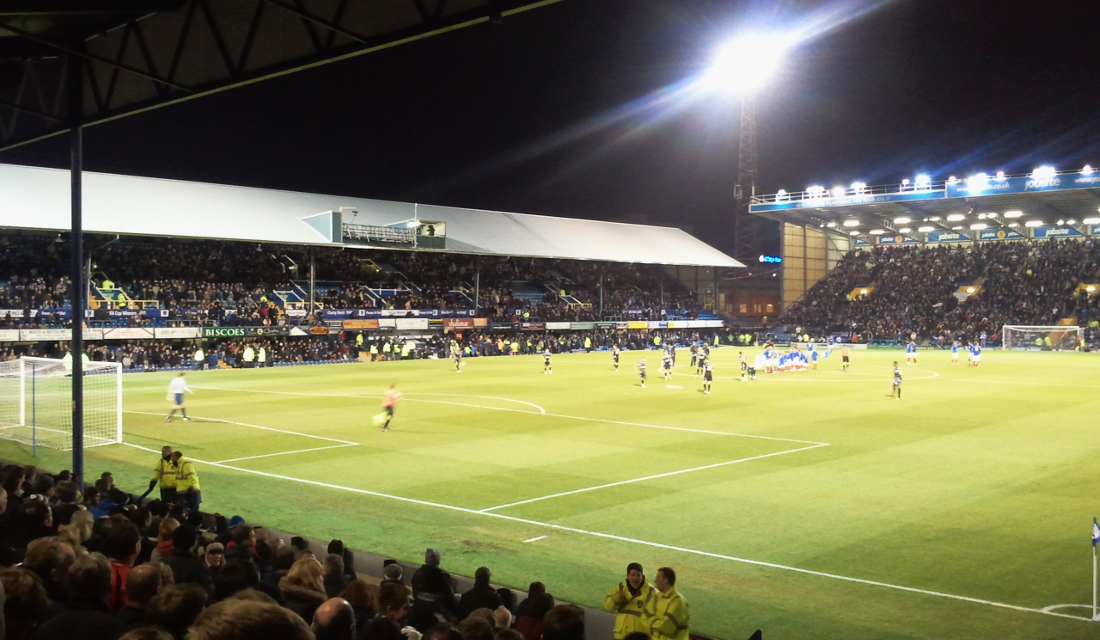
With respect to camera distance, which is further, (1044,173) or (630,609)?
(1044,173)

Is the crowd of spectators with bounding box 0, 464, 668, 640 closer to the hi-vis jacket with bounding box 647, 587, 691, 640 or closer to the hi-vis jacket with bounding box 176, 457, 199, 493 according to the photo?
the hi-vis jacket with bounding box 647, 587, 691, 640

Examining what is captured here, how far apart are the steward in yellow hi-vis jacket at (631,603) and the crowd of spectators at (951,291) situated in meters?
76.0

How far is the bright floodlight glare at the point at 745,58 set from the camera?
2714 inches

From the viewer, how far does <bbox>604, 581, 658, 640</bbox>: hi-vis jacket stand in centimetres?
800

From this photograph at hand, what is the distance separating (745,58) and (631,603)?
6803 cm

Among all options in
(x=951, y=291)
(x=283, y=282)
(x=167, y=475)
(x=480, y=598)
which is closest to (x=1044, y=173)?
(x=951, y=291)

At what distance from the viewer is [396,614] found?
6164 mm

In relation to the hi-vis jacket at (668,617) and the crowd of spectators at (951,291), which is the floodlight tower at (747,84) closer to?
the crowd of spectators at (951,291)

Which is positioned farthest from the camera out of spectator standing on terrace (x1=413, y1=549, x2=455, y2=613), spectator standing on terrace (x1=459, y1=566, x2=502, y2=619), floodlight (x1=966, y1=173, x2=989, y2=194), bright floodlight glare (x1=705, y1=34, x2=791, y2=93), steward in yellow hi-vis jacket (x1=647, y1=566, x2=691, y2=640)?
bright floodlight glare (x1=705, y1=34, x2=791, y2=93)

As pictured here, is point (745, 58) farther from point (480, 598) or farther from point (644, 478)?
point (480, 598)

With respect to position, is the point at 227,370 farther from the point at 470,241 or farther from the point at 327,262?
the point at 470,241

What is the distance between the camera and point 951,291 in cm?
8225

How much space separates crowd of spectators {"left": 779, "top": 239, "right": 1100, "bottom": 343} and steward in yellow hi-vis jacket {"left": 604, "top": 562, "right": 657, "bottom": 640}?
249 ft

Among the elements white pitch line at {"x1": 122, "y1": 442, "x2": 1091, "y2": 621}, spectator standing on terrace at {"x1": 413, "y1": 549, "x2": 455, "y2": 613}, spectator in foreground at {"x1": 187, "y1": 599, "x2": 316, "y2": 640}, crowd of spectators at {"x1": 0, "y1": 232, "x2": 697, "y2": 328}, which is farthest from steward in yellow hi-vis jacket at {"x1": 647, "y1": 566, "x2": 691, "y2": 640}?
crowd of spectators at {"x1": 0, "y1": 232, "x2": 697, "y2": 328}
